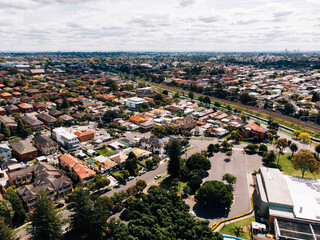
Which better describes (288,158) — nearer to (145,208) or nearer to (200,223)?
(200,223)

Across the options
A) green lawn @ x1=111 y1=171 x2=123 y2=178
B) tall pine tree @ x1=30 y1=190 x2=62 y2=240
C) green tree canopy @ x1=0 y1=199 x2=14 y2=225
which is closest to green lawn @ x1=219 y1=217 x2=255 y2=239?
green lawn @ x1=111 y1=171 x2=123 y2=178

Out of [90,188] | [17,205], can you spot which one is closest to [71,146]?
[90,188]

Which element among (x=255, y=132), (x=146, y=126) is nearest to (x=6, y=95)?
(x=146, y=126)

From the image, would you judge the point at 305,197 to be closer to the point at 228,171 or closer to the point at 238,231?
the point at 238,231

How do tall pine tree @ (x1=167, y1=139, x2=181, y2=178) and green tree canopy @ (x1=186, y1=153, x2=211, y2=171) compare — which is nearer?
tall pine tree @ (x1=167, y1=139, x2=181, y2=178)

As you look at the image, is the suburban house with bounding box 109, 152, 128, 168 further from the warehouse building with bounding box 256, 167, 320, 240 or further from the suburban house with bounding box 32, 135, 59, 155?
the warehouse building with bounding box 256, 167, 320, 240

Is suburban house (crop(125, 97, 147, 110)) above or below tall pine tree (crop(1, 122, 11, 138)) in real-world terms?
above

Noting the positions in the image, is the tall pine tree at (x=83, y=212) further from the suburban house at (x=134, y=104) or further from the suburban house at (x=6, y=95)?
the suburban house at (x=6, y=95)
